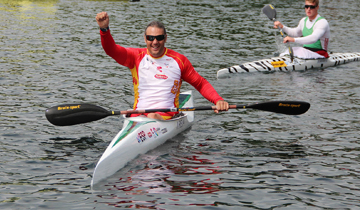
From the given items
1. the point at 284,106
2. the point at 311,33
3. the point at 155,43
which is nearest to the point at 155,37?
the point at 155,43

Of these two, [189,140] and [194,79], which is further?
[189,140]

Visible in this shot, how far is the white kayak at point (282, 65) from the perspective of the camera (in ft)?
47.3

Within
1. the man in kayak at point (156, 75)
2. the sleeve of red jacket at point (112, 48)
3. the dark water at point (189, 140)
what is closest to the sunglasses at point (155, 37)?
the man in kayak at point (156, 75)

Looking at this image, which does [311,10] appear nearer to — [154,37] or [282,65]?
[282,65]

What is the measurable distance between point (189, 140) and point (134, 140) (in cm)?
159

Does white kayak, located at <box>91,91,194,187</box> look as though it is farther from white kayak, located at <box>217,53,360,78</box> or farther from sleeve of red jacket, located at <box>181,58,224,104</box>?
white kayak, located at <box>217,53,360,78</box>

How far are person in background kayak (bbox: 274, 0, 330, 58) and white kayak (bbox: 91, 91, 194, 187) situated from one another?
6.73 m

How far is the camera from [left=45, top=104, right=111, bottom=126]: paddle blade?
27.0 ft

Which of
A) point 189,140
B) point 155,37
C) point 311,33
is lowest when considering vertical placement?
point 189,140

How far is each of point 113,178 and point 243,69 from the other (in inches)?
329

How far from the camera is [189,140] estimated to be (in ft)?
29.5

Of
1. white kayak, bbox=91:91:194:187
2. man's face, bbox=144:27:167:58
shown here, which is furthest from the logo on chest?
white kayak, bbox=91:91:194:187

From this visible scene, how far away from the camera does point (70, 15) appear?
25.4m

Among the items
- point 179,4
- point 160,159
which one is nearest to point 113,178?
point 160,159
